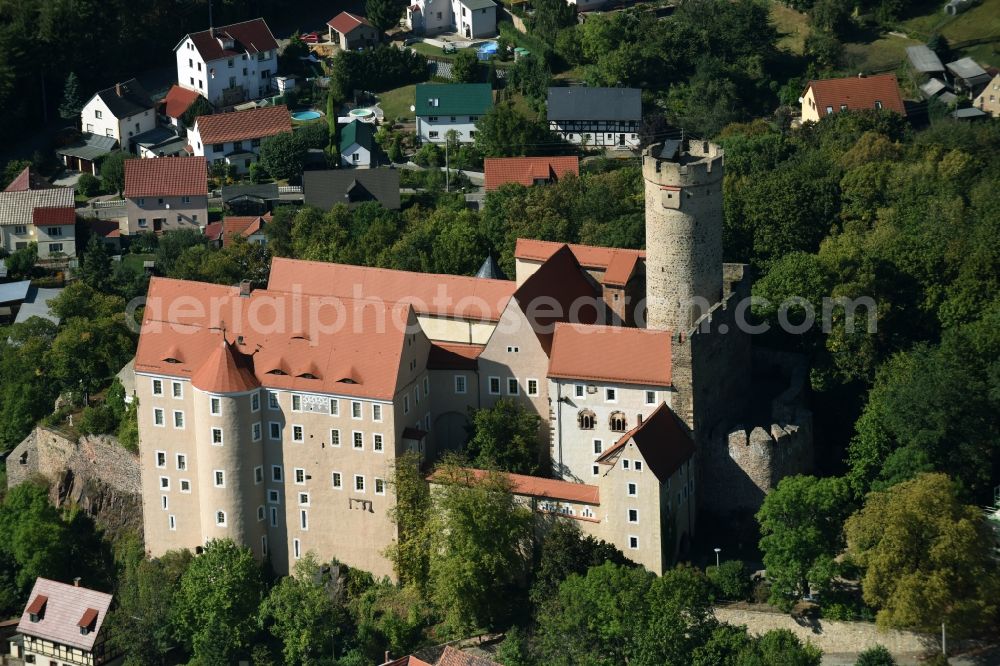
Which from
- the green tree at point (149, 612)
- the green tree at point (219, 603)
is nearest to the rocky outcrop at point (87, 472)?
the green tree at point (149, 612)

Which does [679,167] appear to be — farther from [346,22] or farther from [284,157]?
[346,22]

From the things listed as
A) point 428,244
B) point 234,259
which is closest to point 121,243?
point 234,259

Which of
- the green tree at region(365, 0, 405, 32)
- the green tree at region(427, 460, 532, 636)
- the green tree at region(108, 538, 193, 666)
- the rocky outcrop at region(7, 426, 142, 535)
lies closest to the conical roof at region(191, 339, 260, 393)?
the green tree at region(108, 538, 193, 666)

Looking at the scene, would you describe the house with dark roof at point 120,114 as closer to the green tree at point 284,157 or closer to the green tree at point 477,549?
the green tree at point 284,157

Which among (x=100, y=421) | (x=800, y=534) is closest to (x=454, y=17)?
(x=100, y=421)

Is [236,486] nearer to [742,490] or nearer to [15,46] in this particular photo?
[742,490]
